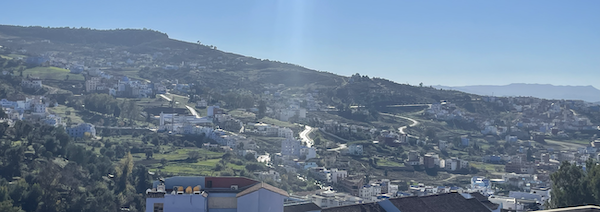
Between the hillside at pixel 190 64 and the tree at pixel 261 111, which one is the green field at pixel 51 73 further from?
the tree at pixel 261 111

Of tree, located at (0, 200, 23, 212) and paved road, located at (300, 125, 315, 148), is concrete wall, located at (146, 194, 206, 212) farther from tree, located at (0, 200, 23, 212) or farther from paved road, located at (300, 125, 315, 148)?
paved road, located at (300, 125, 315, 148)

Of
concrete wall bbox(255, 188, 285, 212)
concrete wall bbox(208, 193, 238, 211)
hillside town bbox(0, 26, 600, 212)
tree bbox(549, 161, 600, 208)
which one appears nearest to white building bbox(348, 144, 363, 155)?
hillside town bbox(0, 26, 600, 212)

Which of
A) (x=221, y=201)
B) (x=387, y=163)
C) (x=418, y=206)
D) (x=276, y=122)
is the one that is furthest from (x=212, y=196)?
(x=276, y=122)

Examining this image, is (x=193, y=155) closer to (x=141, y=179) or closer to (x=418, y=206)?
(x=141, y=179)

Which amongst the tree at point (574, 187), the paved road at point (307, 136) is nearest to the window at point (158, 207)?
the tree at point (574, 187)

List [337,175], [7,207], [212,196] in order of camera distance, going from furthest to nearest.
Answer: [337,175] < [7,207] < [212,196]

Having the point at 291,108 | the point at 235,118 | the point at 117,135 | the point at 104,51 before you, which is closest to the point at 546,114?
the point at 291,108
